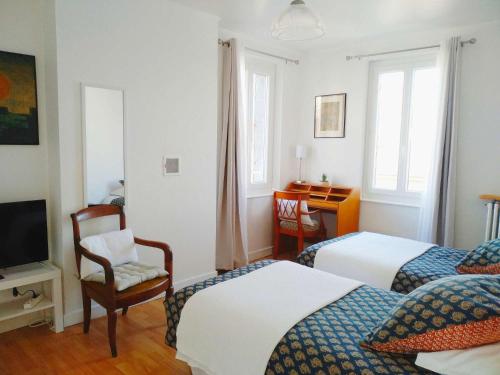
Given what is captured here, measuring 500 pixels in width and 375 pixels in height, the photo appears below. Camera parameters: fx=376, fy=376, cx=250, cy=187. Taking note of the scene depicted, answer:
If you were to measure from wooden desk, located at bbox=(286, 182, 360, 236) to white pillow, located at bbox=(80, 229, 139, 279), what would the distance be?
7.20 feet

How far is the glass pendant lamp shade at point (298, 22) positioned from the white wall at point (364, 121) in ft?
6.15

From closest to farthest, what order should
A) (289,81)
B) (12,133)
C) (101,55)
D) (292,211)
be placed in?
(12,133)
(101,55)
(292,211)
(289,81)

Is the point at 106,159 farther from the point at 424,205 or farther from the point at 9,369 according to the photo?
the point at 424,205

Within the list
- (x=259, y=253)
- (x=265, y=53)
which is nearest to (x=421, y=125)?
(x=265, y=53)

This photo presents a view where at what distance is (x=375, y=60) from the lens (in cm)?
424

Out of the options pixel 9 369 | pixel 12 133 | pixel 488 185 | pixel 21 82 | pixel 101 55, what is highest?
pixel 101 55

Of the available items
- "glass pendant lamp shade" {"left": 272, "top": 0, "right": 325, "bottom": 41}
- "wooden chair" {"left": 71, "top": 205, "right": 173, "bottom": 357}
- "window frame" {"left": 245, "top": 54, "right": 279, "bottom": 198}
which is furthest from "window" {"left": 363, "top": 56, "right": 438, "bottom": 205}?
"wooden chair" {"left": 71, "top": 205, "right": 173, "bottom": 357}

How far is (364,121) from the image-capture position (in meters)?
4.35

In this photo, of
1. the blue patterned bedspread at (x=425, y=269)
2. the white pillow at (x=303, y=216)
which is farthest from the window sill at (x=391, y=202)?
the blue patterned bedspread at (x=425, y=269)

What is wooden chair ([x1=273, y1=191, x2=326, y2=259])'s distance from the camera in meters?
4.07

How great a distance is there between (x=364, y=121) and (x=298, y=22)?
2.15m

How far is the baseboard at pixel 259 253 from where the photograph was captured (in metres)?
4.45

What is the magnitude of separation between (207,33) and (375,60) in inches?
78.0

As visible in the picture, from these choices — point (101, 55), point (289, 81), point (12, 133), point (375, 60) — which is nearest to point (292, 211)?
point (289, 81)
